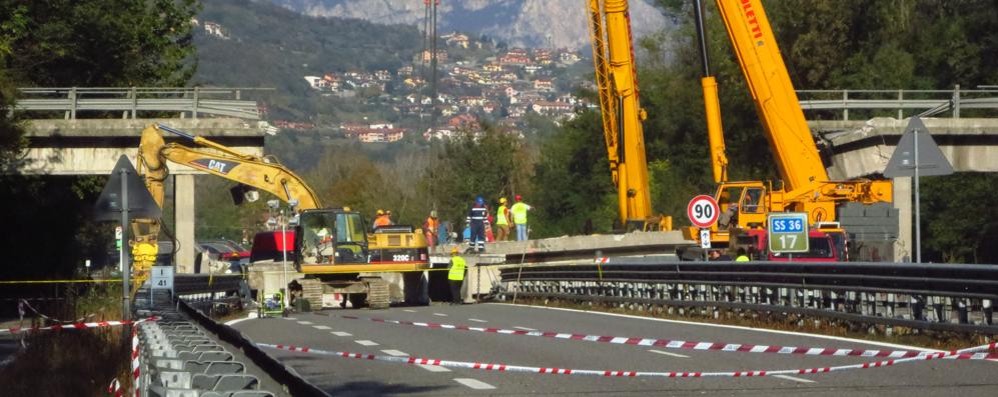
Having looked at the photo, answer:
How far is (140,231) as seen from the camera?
35250 millimetres

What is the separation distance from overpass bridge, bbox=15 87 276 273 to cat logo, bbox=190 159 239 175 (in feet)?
2.25

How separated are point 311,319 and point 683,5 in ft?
188

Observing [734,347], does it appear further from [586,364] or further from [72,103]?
[72,103]

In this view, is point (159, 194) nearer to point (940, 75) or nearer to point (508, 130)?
point (940, 75)

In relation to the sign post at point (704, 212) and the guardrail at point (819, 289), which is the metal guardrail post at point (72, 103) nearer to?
the guardrail at point (819, 289)

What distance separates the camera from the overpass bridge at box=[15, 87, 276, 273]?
4141cm

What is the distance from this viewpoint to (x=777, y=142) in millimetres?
33844

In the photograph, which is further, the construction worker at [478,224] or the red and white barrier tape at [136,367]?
the construction worker at [478,224]

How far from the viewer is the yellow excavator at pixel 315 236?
1383 inches

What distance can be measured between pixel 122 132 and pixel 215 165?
180 inches

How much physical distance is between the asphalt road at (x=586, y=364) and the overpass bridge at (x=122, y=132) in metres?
18.7

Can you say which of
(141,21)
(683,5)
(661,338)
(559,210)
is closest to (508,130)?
(559,210)

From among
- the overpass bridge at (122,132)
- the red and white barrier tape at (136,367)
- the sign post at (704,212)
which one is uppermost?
the overpass bridge at (122,132)

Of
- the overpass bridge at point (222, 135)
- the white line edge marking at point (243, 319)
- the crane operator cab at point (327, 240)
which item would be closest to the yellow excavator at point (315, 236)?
the crane operator cab at point (327, 240)
